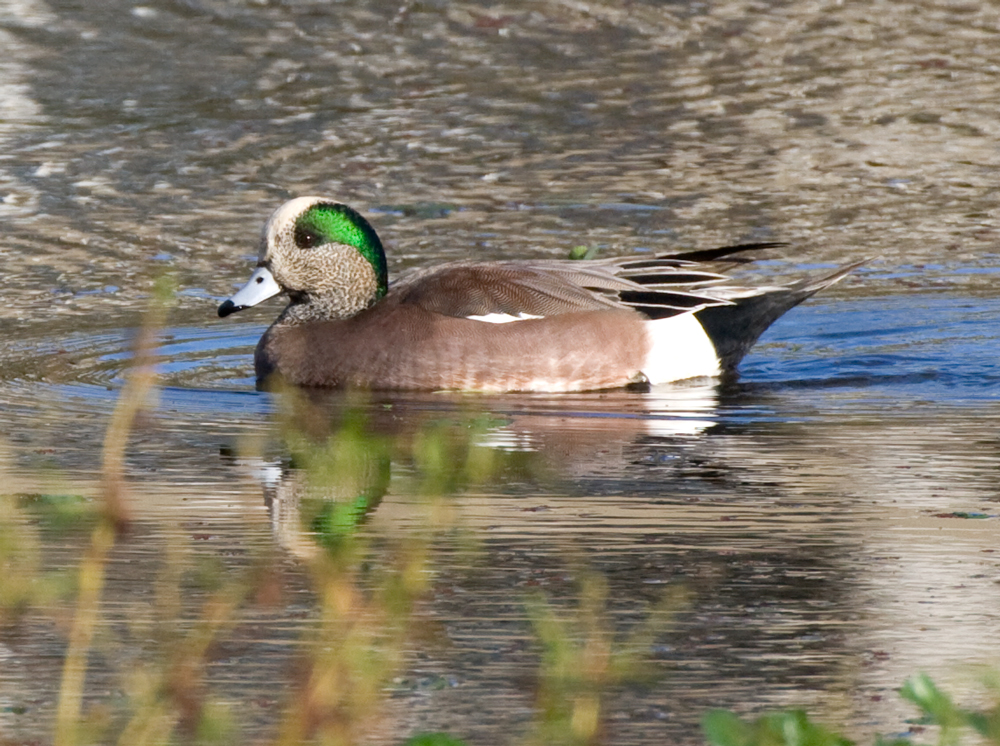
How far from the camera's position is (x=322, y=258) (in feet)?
26.4

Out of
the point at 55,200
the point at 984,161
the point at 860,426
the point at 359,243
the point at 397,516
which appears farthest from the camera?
the point at 984,161

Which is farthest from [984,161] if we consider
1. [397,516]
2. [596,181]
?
[397,516]

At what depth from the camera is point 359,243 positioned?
318 inches

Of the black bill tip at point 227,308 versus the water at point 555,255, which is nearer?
the water at point 555,255

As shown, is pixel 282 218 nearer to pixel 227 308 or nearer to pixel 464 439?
pixel 227 308

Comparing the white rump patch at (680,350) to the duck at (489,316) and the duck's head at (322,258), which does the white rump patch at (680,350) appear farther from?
the duck's head at (322,258)

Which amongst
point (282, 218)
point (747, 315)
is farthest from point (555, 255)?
point (282, 218)

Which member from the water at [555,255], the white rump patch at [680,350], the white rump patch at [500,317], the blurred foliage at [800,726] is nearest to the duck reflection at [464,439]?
the water at [555,255]

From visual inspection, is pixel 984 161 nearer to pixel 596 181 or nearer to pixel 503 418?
pixel 596 181

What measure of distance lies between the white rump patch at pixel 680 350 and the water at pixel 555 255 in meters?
0.22

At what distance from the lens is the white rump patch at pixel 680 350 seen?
7914 millimetres

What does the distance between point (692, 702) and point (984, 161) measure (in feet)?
27.8

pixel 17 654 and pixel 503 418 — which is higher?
pixel 17 654

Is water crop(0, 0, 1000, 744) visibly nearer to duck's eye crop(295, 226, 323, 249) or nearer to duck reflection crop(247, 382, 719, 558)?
duck reflection crop(247, 382, 719, 558)
